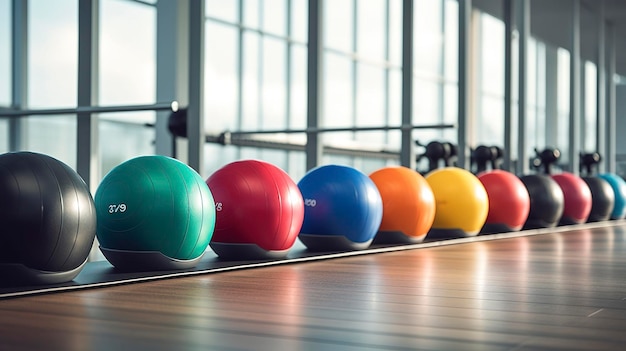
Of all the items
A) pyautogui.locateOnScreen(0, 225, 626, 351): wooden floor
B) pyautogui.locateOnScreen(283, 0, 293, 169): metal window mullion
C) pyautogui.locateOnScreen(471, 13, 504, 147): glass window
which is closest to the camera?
pyautogui.locateOnScreen(0, 225, 626, 351): wooden floor

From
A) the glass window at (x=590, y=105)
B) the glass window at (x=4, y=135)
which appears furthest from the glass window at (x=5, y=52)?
the glass window at (x=590, y=105)

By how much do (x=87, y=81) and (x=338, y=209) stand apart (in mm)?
1610

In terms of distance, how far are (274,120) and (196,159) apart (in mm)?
6746

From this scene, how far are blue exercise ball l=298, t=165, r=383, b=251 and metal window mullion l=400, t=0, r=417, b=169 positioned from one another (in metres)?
2.52

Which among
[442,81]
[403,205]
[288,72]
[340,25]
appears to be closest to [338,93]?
[340,25]

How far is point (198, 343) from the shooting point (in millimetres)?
2158

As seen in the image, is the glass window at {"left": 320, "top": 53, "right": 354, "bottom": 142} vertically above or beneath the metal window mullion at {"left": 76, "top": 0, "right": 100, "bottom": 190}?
above

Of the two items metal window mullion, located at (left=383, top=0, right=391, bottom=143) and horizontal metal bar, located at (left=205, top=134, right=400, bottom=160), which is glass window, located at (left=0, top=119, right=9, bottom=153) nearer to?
horizontal metal bar, located at (left=205, top=134, right=400, bottom=160)

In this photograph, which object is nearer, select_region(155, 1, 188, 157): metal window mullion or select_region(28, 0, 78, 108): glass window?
select_region(155, 1, 188, 157): metal window mullion

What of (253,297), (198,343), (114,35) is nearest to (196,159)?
(253,297)

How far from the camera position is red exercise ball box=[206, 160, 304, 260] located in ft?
13.9

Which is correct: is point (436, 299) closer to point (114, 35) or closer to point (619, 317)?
point (619, 317)

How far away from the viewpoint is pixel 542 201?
24.7ft

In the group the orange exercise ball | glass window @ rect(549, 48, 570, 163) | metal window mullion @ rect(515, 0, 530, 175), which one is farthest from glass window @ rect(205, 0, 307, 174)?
glass window @ rect(549, 48, 570, 163)
